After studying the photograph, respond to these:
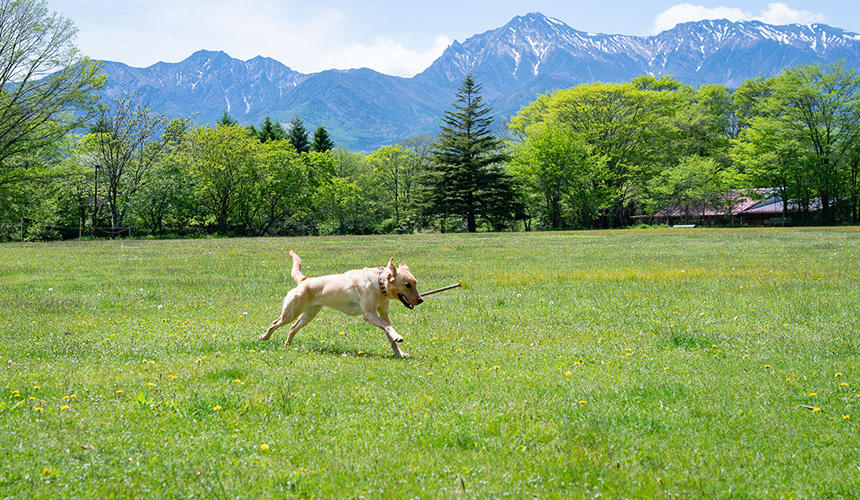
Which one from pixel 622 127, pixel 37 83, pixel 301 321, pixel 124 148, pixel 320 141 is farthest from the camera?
pixel 320 141

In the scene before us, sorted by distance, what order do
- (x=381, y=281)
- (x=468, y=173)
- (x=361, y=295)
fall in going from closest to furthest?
(x=381, y=281)
(x=361, y=295)
(x=468, y=173)

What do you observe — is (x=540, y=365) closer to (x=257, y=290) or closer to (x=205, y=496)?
(x=205, y=496)

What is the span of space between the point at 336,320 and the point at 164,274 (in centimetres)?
1180

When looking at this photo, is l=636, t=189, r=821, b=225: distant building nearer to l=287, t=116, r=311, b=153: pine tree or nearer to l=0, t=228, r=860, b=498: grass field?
l=287, t=116, r=311, b=153: pine tree

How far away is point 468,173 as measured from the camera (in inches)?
2950

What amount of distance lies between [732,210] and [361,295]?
301 ft

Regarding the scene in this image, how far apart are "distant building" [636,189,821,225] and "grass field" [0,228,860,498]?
242 feet

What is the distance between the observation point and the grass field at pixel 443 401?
4352mm

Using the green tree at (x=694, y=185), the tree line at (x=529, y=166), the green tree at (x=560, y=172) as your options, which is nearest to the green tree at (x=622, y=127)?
the tree line at (x=529, y=166)

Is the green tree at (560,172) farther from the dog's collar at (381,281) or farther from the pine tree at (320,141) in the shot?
the dog's collar at (381,281)

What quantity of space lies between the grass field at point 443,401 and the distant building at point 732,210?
2909 inches

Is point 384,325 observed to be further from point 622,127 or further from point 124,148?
point 622,127

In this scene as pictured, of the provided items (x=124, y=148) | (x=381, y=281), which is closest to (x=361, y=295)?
(x=381, y=281)

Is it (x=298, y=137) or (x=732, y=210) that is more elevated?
(x=298, y=137)
